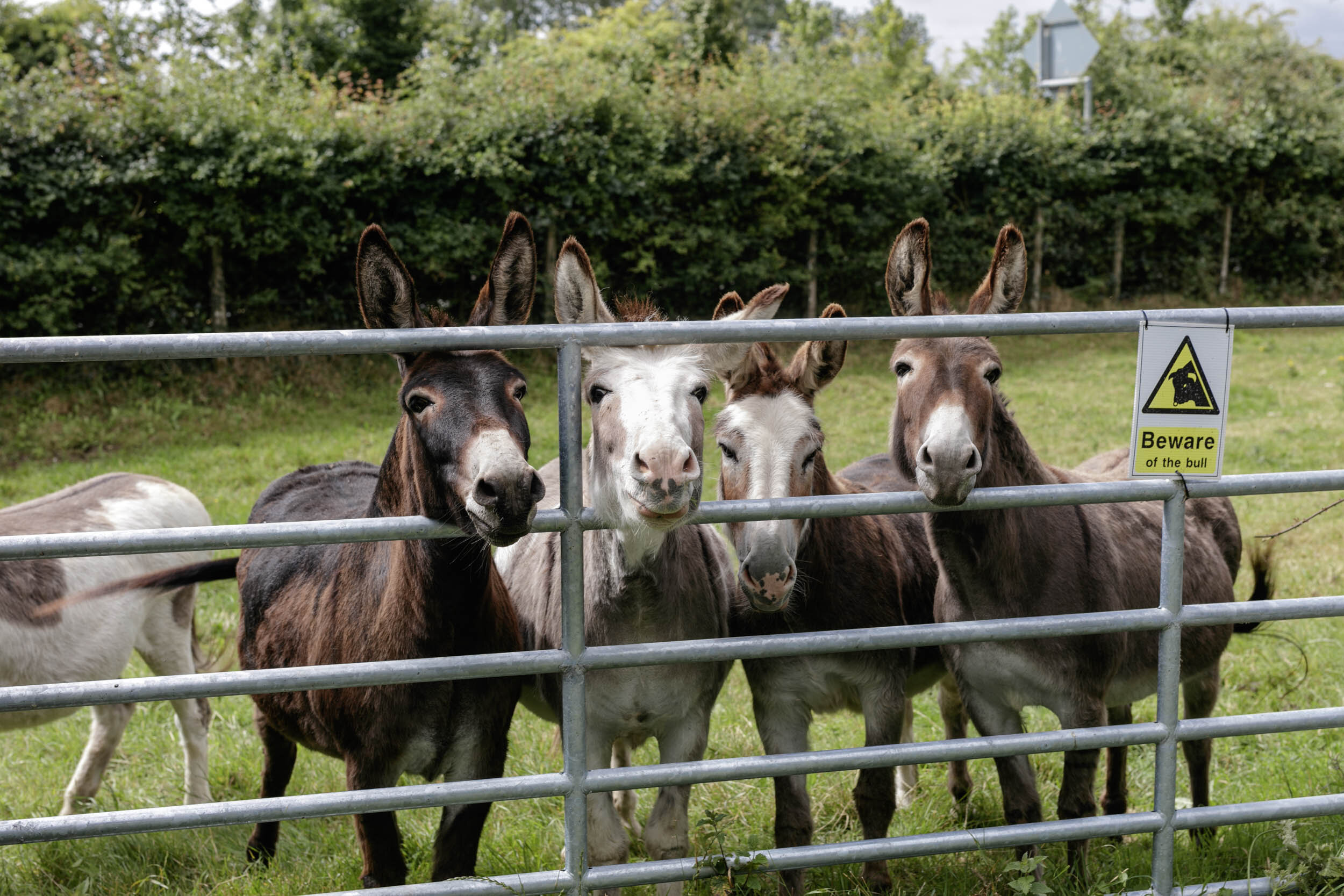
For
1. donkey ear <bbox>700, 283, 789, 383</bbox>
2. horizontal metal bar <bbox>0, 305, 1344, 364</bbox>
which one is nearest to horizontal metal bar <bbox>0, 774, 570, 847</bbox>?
horizontal metal bar <bbox>0, 305, 1344, 364</bbox>

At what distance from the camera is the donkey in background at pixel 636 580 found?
248cm

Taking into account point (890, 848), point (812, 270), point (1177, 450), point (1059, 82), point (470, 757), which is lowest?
point (890, 848)

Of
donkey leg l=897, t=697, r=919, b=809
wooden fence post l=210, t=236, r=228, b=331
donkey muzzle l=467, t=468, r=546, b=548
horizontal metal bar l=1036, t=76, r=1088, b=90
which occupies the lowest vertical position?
donkey leg l=897, t=697, r=919, b=809

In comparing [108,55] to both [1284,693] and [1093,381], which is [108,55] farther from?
[1284,693]

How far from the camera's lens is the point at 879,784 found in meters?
3.04

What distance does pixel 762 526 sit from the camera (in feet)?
8.56

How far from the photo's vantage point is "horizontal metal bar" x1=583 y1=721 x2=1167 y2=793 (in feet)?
7.70

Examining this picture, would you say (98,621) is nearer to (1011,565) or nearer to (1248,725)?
(1011,565)

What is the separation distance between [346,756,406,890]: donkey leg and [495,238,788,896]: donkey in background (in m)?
0.54

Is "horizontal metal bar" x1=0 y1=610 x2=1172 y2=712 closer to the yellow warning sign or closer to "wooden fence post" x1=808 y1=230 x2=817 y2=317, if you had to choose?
the yellow warning sign

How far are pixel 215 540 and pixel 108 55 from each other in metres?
12.6

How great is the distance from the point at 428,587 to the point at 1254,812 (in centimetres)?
223

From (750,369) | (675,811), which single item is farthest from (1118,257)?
(675,811)

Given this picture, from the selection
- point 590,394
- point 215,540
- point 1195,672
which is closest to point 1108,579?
point 1195,672
